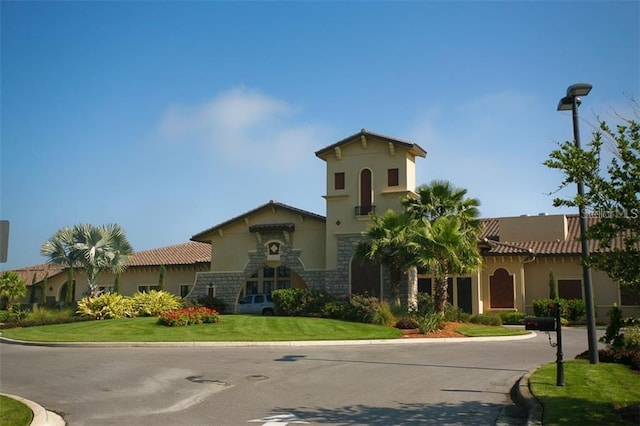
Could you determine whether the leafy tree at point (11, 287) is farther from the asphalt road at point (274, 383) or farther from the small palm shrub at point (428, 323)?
the small palm shrub at point (428, 323)

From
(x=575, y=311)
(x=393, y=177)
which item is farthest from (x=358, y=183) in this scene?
(x=575, y=311)

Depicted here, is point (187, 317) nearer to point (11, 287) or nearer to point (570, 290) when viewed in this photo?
point (570, 290)

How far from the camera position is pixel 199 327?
25.4m

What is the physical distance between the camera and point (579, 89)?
12961 mm

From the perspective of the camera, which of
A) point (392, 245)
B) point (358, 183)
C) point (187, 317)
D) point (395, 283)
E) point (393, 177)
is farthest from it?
point (358, 183)

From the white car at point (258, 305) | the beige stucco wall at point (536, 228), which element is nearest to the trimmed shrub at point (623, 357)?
the white car at point (258, 305)

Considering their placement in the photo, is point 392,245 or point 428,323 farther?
point 392,245

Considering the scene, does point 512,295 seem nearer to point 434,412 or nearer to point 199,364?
point 199,364

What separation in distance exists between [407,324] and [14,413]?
18.1 meters

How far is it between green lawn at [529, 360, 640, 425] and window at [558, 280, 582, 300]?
73.8ft

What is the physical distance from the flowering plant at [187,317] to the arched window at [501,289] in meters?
16.3

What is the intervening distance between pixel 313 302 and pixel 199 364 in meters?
14.9

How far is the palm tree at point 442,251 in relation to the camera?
26.4m

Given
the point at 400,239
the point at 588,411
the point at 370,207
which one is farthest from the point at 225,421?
the point at 370,207
